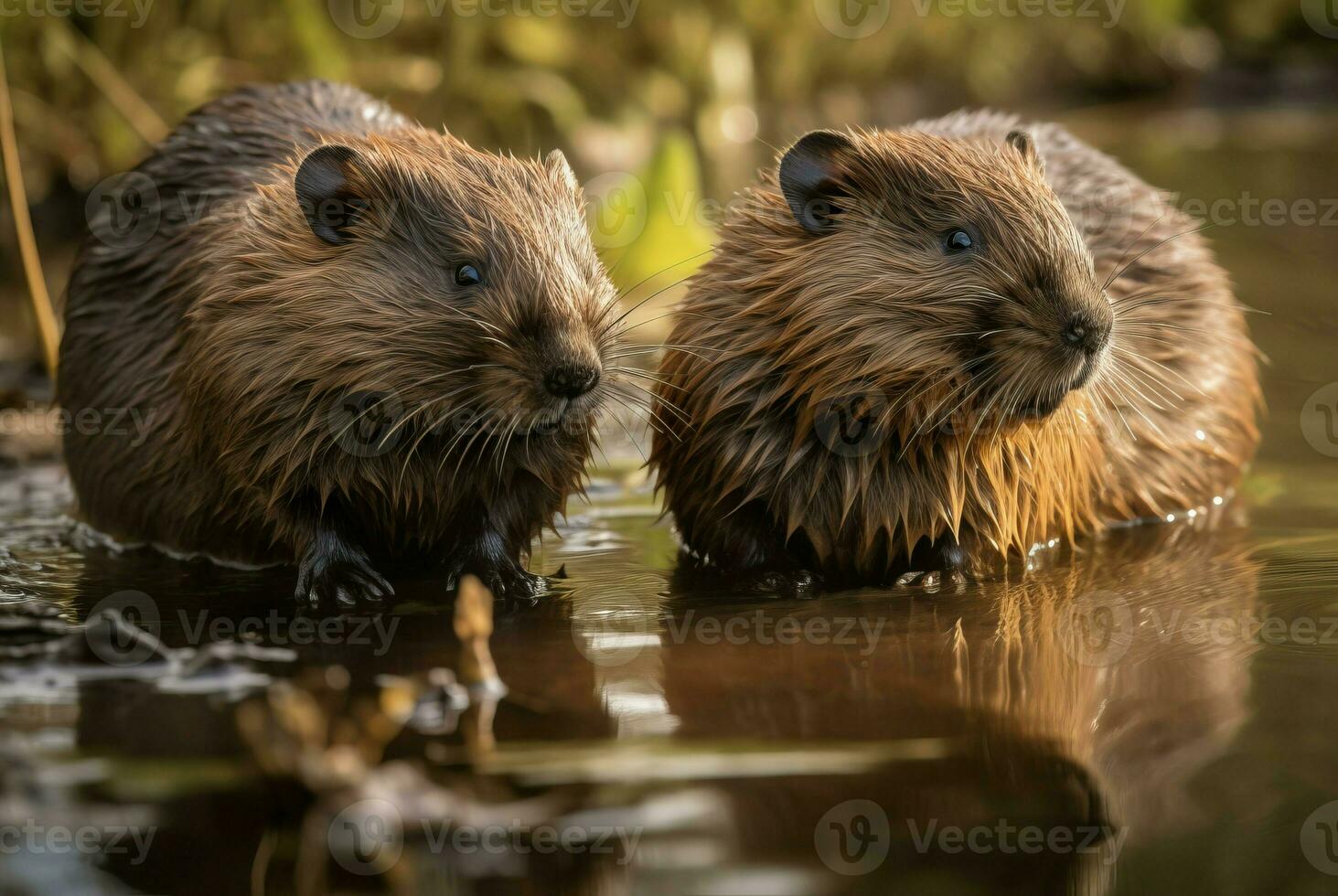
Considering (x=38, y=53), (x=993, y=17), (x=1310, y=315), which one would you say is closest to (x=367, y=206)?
(x=1310, y=315)

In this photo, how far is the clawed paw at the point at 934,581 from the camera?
388cm

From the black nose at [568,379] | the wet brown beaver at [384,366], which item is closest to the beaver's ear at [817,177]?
the wet brown beaver at [384,366]

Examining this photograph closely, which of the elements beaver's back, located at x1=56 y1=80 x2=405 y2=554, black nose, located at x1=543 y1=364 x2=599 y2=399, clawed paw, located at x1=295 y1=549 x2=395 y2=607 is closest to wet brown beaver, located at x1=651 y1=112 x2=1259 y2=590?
black nose, located at x1=543 y1=364 x2=599 y2=399

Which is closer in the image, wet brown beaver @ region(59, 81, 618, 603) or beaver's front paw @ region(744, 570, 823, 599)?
wet brown beaver @ region(59, 81, 618, 603)

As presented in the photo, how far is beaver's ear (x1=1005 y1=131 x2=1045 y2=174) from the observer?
4094 millimetres

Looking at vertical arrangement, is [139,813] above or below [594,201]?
below

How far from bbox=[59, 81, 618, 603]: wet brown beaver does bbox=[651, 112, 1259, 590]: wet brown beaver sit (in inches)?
14.0

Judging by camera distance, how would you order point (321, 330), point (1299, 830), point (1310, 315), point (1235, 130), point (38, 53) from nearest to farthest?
point (1299, 830), point (321, 330), point (1310, 315), point (38, 53), point (1235, 130)

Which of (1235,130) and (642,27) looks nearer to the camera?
(642,27)

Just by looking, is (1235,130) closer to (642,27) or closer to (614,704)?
(642,27)

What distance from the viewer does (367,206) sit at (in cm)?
369

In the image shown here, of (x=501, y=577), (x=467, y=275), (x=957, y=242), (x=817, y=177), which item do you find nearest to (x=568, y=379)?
(x=467, y=275)

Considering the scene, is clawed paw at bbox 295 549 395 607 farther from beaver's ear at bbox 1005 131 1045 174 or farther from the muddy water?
beaver's ear at bbox 1005 131 1045 174

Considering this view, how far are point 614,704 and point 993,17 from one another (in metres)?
12.4
